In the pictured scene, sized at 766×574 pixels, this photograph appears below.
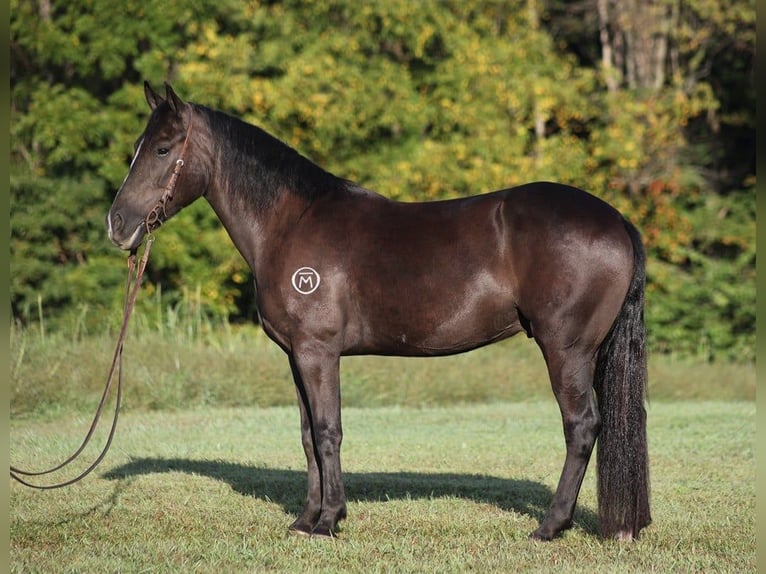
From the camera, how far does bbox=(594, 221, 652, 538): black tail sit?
545 centimetres

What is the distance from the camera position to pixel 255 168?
19.4ft

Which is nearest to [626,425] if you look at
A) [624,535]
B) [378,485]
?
[624,535]

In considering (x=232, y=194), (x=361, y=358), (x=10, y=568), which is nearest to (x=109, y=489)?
(x=10, y=568)

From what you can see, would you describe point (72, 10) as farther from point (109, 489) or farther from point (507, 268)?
point (507, 268)

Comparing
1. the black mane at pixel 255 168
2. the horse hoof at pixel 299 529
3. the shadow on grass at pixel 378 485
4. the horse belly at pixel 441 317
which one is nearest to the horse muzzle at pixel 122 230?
the black mane at pixel 255 168

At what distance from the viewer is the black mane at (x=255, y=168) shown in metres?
5.89

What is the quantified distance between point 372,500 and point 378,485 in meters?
0.45

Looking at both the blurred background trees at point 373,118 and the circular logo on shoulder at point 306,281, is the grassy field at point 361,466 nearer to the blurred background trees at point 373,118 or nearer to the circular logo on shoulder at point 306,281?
the circular logo on shoulder at point 306,281

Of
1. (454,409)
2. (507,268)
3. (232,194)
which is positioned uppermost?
(232,194)

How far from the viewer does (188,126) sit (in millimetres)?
5812

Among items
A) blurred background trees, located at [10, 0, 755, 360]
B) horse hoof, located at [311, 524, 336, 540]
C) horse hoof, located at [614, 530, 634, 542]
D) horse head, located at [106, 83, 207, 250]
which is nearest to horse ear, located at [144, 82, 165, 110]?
horse head, located at [106, 83, 207, 250]

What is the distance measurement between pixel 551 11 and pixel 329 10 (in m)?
6.03

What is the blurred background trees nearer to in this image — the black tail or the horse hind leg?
the horse hind leg

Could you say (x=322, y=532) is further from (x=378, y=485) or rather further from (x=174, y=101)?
(x=174, y=101)
